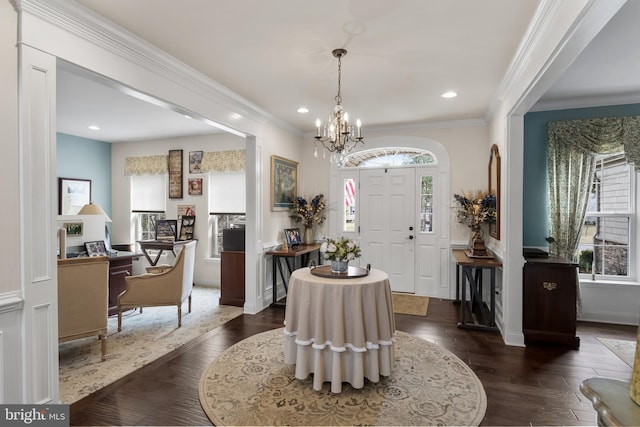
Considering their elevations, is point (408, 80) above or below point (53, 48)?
above

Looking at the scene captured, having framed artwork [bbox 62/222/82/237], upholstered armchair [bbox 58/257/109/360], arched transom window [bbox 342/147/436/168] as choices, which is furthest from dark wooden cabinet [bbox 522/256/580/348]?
framed artwork [bbox 62/222/82/237]

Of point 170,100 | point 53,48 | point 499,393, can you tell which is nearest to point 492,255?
point 499,393

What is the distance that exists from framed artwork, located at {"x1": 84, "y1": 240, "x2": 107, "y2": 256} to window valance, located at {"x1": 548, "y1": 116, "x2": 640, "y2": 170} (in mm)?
6320

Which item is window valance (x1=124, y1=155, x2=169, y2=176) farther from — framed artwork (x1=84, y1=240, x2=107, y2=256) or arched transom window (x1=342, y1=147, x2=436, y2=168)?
arched transom window (x1=342, y1=147, x2=436, y2=168)

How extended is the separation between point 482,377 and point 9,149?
3741 mm

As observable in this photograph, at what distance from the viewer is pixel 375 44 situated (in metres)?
2.76

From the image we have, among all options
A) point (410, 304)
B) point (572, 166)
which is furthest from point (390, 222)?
point (572, 166)

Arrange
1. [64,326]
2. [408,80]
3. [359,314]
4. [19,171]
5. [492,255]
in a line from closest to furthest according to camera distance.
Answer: [19,171] → [359,314] → [64,326] → [408,80] → [492,255]

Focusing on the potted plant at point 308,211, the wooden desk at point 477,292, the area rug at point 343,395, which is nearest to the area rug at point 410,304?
the wooden desk at point 477,292

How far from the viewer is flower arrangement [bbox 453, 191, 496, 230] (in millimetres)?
4469

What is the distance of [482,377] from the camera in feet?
9.23

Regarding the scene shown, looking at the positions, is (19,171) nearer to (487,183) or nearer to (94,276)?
(94,276)

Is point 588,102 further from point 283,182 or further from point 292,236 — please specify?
point 292,236

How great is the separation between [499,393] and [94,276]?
11.8ft
